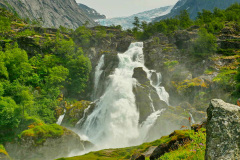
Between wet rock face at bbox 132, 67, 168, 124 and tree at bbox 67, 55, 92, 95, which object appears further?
tree at bbox 67, 55, 92, 95

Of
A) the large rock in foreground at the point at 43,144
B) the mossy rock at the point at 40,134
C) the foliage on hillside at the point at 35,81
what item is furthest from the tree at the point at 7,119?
the mossy rock at the point at 40,134

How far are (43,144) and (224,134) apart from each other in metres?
29.1

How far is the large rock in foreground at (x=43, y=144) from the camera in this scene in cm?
2809

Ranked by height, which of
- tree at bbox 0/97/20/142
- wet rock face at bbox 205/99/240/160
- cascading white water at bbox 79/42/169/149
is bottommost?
cascading white water at bbox 79/42/169/149

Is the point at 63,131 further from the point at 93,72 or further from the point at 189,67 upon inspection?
the point at 189,67

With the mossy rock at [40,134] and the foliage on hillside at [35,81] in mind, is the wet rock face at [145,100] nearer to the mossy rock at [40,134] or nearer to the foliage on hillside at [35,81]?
the mossy rock at [40,134]

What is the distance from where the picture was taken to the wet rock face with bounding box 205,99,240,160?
461cm

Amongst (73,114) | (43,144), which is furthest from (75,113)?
(43,144)

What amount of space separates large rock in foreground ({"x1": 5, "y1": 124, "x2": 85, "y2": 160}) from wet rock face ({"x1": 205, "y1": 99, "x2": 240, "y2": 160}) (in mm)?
28194

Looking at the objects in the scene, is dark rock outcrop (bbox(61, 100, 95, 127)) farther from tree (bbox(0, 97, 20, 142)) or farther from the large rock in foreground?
tree (bbox(0, 97, 20, 142))

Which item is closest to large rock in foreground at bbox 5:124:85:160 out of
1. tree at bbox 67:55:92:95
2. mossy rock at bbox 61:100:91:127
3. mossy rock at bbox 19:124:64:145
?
mossy rock at bbox 19:124:64:145

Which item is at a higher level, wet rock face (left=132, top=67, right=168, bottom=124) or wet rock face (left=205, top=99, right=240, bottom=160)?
wet rock face (left=205, top=99, right=240, bottom=160)

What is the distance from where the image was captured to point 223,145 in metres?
4.68

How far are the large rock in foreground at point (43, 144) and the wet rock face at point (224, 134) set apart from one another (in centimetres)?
2819
